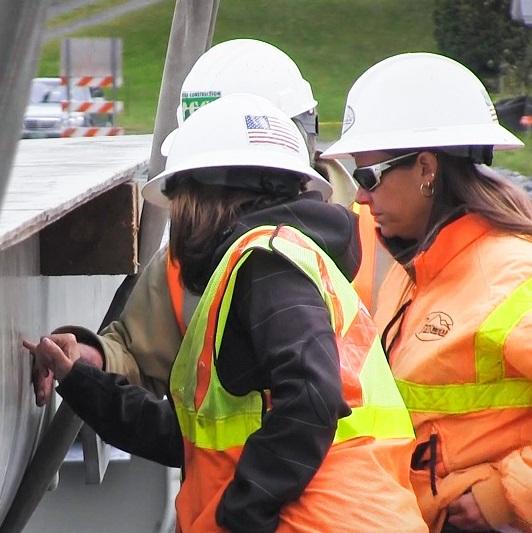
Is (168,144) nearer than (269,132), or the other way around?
(269,132)

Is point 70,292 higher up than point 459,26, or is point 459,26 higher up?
point 70,292

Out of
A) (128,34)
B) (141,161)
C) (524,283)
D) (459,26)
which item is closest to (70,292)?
(141,161)

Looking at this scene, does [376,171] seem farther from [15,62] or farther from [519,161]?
[519,161]

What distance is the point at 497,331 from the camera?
94.3 inches

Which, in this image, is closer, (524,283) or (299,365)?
(299,365)

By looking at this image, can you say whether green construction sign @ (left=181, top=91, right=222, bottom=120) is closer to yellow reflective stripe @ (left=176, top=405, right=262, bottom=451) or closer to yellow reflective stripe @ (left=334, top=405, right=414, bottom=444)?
yellow reflective stripe @ (left=176, top=405, right=262, bottom=451)

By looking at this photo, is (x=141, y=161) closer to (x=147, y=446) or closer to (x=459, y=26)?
(x=147, y=446)

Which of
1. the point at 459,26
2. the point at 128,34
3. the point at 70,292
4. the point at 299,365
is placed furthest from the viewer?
the point at 128,34

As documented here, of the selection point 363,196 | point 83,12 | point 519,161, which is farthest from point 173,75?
point 83,12

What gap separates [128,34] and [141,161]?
37177 millimetres

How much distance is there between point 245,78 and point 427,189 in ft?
2.51

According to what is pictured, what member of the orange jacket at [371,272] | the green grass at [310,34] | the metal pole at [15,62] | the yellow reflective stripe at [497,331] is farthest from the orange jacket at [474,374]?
the green grass at [310,34]

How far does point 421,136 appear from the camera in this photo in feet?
8.77

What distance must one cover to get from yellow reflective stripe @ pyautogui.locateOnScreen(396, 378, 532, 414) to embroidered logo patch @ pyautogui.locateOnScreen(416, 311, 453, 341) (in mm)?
99
